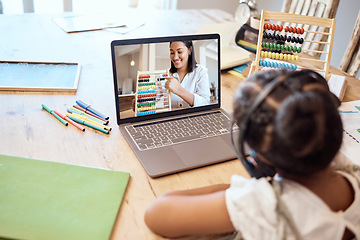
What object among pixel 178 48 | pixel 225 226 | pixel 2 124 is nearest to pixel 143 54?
pixel 178 48

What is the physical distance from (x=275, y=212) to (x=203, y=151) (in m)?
0.37

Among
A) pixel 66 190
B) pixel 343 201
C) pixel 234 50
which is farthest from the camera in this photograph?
pixel 234 50

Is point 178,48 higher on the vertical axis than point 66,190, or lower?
higher

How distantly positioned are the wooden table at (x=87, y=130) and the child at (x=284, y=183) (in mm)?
109

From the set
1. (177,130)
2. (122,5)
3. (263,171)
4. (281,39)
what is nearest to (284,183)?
(263,171)

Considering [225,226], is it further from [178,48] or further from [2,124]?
[2,124]

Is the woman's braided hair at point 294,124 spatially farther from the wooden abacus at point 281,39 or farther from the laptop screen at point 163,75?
the wooden abacus at point 281,39

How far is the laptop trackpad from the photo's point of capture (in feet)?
2.87

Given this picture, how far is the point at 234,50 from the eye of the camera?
1.56 meters

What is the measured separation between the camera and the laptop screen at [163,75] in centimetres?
96

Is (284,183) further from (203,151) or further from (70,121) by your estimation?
(70,121)

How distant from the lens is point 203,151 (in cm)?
91

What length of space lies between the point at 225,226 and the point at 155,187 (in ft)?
0.70

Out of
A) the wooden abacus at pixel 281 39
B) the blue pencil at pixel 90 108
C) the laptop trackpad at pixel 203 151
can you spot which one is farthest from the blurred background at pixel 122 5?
the laptop trackpad at pixel 203 151
